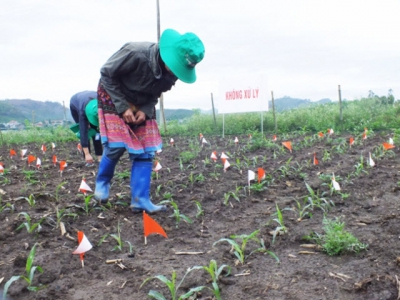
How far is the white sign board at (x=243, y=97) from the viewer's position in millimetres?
9758

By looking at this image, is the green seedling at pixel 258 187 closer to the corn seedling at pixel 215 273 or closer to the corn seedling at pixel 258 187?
the corn seedling at pixel 258 187

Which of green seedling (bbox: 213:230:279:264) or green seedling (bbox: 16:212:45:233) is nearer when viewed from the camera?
green seedling (bbox: 213:230:279:264)

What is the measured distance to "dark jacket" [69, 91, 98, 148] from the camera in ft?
17.5

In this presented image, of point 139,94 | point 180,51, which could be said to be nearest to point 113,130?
point 139,94

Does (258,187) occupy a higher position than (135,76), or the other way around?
(135,76)

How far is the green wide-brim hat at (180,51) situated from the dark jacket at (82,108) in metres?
2.51

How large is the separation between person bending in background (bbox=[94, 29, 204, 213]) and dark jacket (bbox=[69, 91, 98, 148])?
6.46 ft

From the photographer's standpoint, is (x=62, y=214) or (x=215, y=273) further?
(x=62, y=214)

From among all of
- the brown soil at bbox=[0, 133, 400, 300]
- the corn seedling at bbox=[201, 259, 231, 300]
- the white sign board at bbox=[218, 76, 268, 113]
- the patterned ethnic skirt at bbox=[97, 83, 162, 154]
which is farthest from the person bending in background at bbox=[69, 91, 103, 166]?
the white sign board at bbox=[218, 76, 268, 113]

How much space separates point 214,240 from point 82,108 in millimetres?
3170

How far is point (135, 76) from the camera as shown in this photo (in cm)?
328

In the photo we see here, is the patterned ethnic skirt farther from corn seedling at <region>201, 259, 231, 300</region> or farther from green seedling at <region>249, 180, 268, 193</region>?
corn seedling at <region>201, 259, 231, 300</region>

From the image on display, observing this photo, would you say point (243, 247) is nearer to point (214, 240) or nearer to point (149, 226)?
point (214, 240)

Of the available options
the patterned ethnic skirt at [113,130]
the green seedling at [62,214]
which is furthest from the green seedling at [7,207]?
the patterned ethnic skirt at [113,130]
